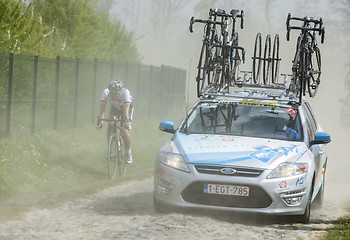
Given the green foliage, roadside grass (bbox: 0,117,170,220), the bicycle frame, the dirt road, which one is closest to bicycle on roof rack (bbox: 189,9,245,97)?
the dirt road

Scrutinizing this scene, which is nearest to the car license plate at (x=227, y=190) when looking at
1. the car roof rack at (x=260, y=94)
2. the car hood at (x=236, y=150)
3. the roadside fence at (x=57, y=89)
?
the car hood at (x=236, y=150)

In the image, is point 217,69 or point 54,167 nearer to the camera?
point 217,69

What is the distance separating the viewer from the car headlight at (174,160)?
27.7 ft

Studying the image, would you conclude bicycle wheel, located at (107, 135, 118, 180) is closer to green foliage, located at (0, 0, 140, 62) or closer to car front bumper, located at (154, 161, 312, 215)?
car front bumper, located at (154, 161, 312, 215)

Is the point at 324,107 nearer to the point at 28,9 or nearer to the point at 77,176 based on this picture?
the point at 28,9

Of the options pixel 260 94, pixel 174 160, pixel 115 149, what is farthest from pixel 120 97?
pixel 174 160

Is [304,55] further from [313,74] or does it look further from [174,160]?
[174,160]

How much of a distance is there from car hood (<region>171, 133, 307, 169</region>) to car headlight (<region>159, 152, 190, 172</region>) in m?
0.07

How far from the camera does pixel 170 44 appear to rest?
11006 cm

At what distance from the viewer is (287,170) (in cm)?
830

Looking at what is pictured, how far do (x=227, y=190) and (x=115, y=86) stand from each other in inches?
195

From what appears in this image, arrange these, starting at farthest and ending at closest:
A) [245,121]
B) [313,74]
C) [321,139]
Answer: [313,74] → [245,121] → [321,139]

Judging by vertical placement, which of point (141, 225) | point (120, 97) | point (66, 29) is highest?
point (66, 29)

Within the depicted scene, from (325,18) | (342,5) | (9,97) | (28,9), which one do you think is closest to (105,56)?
(28,9)
